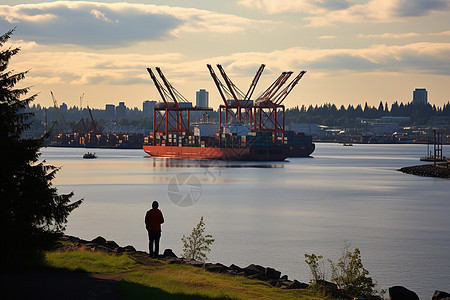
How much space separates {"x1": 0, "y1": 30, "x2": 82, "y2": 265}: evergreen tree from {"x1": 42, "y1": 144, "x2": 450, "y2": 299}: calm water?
36.2 ft

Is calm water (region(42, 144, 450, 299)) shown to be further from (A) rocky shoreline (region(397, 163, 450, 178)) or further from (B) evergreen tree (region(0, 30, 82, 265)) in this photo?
(B) evergreen tree (region(0, 30, 82, 265))

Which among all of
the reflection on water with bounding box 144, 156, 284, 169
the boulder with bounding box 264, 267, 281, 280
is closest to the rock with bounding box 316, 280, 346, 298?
the boulder with bounding box 264, 267, 281, 280

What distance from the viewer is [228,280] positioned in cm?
1591

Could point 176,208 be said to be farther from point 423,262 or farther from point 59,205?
point 59,205

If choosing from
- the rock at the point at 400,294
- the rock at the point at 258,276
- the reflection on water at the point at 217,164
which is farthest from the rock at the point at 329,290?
the reflection on water at the point at 217,164

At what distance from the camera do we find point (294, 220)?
136ft

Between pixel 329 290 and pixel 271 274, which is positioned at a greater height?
pixel 329 290

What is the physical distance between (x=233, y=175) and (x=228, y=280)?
74908 millimetres

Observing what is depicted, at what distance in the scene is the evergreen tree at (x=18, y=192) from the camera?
14.4m

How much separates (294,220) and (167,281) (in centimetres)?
2801

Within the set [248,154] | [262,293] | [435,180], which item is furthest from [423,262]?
[248,154]

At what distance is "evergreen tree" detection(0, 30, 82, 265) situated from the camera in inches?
565

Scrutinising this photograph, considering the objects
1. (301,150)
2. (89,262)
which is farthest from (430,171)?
(89,262)

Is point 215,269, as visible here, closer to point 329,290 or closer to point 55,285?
point 329,290
